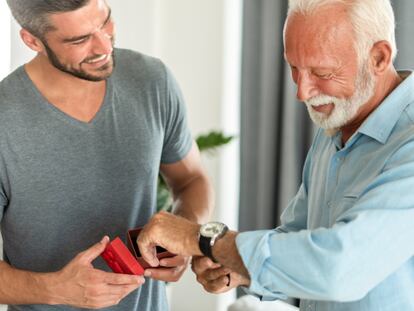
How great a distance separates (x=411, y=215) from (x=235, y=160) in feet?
8.03

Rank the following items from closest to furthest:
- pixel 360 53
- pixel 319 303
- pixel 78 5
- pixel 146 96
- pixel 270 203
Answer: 1. pixel 360 53
2. pixel 319 303
3. pixel 78 5
4. pixel 146 96
5. pixel 270 203

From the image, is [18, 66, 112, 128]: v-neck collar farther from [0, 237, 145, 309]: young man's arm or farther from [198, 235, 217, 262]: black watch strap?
[198, 235, 217, 262]: black watch strap

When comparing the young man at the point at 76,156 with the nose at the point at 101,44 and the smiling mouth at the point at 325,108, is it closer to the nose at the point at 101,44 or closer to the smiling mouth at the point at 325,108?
the nose at the point at 101,44

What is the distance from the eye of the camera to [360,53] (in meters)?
1.37

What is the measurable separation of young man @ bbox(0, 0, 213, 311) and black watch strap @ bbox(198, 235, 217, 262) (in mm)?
289

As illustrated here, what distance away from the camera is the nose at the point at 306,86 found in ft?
4.70

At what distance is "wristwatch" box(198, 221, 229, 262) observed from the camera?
1351mm

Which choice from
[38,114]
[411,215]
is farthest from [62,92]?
[411,215]

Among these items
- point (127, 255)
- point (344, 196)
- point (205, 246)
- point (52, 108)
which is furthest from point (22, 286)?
point (344, 196)

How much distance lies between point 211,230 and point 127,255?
0.93 feet

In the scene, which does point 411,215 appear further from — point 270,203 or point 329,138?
point 270,203

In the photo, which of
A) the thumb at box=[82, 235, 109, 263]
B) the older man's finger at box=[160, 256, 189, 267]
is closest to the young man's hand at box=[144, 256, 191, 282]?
the older man's finger at box=[160, 256, 189, 267]

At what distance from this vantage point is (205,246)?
1.36 meters

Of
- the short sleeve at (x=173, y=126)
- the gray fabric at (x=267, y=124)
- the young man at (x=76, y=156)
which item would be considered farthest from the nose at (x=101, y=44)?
the gray fabric at (x=267, y=124)
